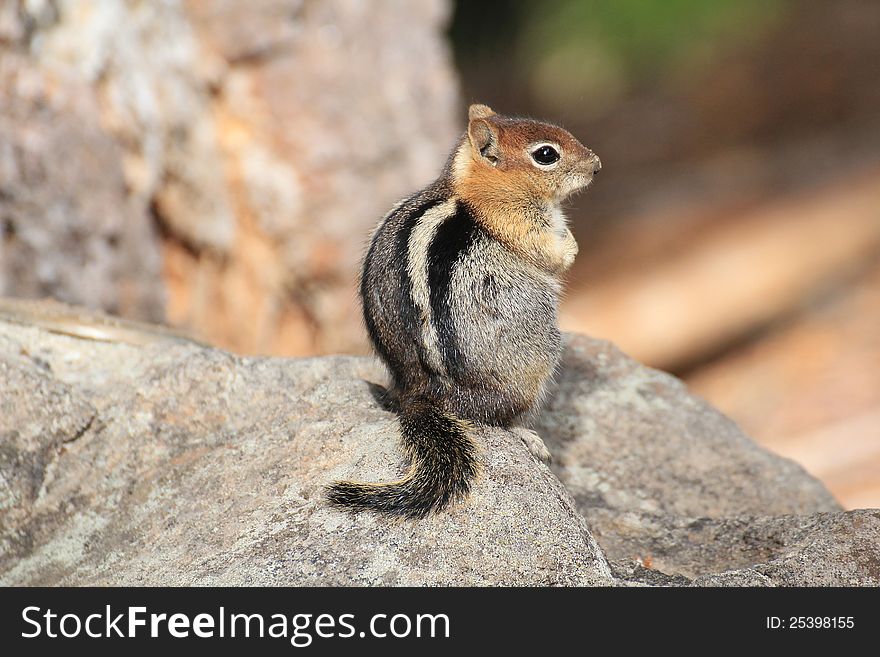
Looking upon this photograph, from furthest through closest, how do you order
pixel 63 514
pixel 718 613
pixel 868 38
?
pixel 868 38, pixel 63 514, pixel 718 613

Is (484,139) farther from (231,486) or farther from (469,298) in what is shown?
(231,486)

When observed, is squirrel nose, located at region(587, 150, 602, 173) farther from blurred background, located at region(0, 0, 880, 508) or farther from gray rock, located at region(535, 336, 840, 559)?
blurred background, located at region(0, 0, 880, 508)

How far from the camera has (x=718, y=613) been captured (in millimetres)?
3189

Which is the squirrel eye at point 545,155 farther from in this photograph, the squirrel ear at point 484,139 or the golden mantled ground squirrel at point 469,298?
the squirrel ear at point 484,139

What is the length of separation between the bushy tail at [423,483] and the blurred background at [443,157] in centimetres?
152

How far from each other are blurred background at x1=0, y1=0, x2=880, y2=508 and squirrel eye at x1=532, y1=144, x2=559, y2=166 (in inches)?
48.5

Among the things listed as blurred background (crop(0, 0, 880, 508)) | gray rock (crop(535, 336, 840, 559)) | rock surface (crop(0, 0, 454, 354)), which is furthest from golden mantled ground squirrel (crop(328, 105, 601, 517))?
rock surface (crop(0, 0, 454, 354))

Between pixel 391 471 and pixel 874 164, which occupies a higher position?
pixel 874 164

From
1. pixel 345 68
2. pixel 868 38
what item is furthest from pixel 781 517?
pixel 868 38

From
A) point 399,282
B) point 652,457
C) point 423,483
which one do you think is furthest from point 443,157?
point 423,483

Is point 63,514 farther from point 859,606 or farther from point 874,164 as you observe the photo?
point 874,164

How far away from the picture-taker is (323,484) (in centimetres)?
355

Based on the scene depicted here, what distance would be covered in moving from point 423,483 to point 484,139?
1.58 metres

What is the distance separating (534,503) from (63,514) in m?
1.56
